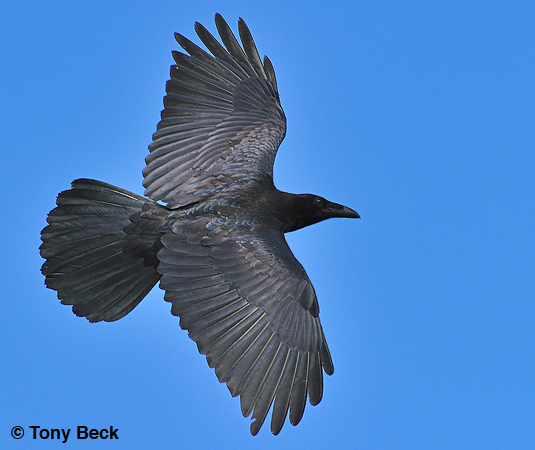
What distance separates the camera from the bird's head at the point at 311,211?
7639mm

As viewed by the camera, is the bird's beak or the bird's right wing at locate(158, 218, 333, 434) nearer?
the bird's right wing at locate(158, 218, 333, 434)

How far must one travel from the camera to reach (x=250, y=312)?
6.42 metres

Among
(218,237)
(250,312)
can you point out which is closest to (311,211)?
(218,237)

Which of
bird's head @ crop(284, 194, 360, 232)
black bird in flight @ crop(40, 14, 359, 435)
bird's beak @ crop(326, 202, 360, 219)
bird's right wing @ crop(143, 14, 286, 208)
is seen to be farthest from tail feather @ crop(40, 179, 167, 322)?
bird's beak @ crop(326, 202, 360, 219)

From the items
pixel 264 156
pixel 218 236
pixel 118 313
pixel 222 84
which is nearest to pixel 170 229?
pixel 218 236

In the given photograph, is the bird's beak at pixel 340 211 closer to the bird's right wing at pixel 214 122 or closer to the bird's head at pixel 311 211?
the bird's head at pixel 311 211

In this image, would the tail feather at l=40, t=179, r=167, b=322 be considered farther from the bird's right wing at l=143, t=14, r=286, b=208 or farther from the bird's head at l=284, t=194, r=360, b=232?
the bird's head at l=284, t=194, r=360, b=232

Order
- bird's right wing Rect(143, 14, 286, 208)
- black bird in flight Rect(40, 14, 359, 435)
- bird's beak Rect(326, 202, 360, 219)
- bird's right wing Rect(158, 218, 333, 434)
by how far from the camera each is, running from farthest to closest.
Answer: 1. bird's beak Rect(326, 202, 360, 219)
2. bird's right wing Rect(143, 14, 286, 208)
3. black bird in flight Rect(40, 14, 359, 435)
4. bird's right wing Rect(158, 218, 333, 434)

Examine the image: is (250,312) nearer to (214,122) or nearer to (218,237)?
(218,237)

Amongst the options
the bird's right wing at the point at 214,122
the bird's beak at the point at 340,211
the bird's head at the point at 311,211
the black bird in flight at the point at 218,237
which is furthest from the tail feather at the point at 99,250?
the bird's beak at the point at 340,211

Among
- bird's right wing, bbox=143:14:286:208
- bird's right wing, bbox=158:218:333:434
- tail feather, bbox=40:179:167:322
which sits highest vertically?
bird's right wing, bbox=143:14:286:208

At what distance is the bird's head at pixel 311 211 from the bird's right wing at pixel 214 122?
444mm

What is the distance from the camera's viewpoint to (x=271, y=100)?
8.43 metres

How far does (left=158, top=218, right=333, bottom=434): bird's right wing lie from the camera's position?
6148 mm
